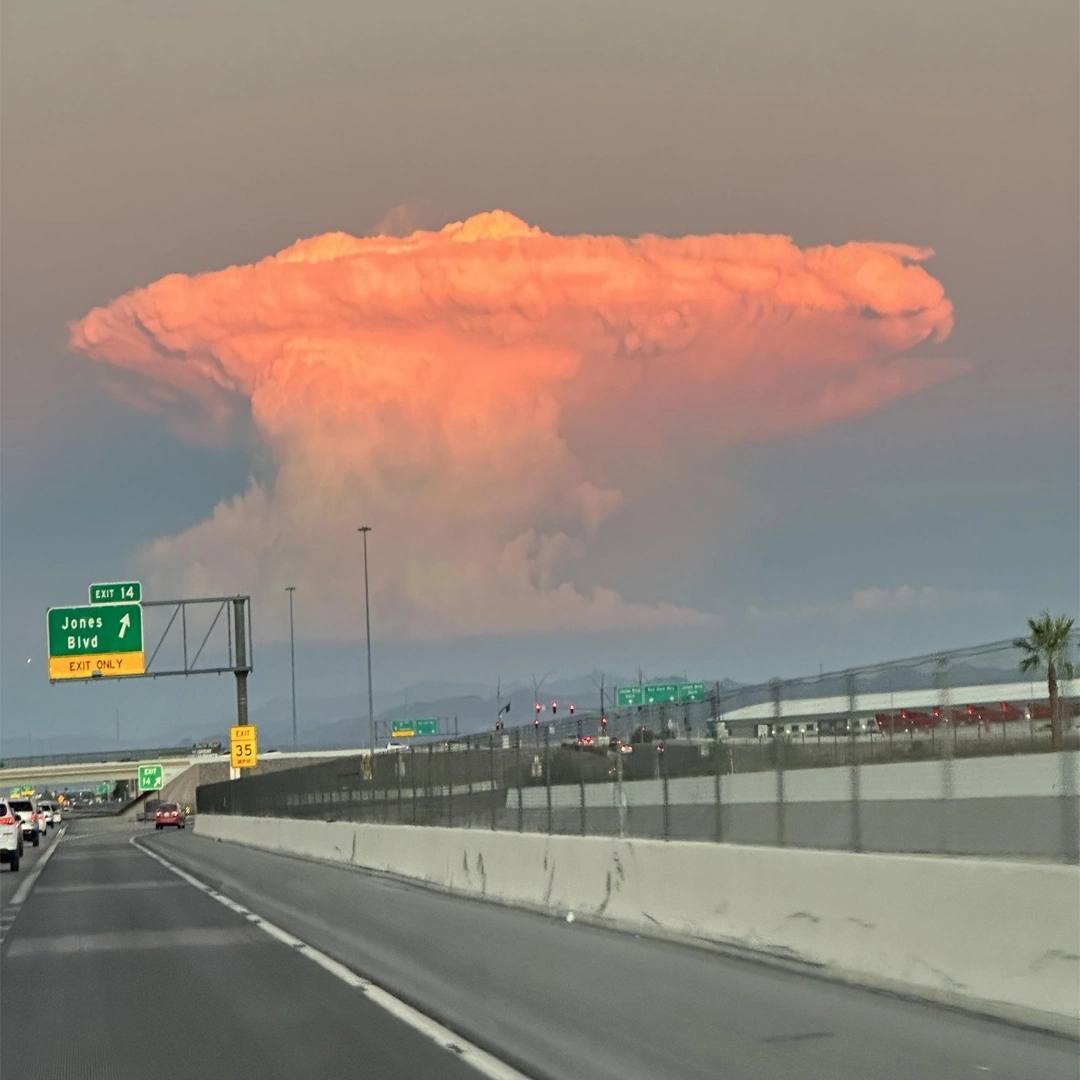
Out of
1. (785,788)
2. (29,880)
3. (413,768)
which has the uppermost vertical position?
(785,788)

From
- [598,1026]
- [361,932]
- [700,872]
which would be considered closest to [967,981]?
[598,1026]

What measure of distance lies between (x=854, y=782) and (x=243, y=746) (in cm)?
5616

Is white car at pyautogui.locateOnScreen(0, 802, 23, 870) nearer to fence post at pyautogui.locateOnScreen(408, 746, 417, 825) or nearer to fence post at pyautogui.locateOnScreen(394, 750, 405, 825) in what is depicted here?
fence post at pyautogui.locateOnScreen(394, 750, 405, 825)

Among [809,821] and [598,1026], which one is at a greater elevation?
[809,821]

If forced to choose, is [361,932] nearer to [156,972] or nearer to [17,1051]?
[156,972]

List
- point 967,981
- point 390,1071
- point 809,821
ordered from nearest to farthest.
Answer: point 390,1071 → point 967,981 → point 809,821

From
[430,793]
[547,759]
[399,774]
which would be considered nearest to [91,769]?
[399,774]

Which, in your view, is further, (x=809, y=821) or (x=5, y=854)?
(x=5, y=854)

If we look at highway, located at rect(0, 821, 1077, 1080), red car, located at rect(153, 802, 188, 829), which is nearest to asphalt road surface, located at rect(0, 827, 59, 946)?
highway, located at rect(0, 821, 1077, 1080)

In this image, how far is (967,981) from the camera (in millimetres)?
12695

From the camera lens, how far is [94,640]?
67.4 metres

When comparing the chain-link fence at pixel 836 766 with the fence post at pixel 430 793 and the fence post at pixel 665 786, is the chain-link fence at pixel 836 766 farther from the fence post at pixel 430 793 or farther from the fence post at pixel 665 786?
the fence post at pixel 430 793

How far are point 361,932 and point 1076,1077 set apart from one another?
12826 mm

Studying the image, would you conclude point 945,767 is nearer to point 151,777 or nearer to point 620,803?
point 620,803
